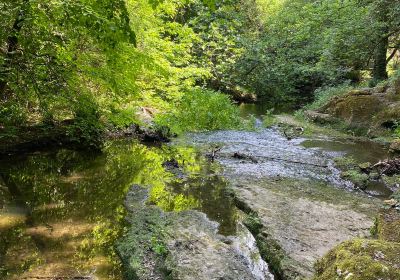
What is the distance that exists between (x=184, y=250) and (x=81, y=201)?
7.51 feet

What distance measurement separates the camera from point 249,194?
20.2 ft

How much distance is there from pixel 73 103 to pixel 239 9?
2434cm

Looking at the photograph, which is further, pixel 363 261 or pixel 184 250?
pixel 184 250

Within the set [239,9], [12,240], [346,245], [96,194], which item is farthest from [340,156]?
[239,9]

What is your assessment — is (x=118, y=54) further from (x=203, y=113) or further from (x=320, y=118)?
(x=320, y=118)

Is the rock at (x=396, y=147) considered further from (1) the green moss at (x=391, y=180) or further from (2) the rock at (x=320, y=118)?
(2) the rock at (x=320, y=118)

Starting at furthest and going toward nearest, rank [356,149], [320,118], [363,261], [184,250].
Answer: [320,118], [356,149], [184,250], [363,261]

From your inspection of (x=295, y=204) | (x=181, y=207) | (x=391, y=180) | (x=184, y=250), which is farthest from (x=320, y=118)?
(x=184, y=250)

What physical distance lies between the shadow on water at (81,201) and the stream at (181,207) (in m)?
0.02

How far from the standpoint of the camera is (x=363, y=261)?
8.76 ft

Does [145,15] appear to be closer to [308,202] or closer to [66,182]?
[66,182]

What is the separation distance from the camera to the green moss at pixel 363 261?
100 inches

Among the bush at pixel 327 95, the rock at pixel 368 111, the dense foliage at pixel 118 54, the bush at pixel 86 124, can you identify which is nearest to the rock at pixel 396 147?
the rock at pixel 368 111

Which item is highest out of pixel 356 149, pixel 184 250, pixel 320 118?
pixel 320 118
